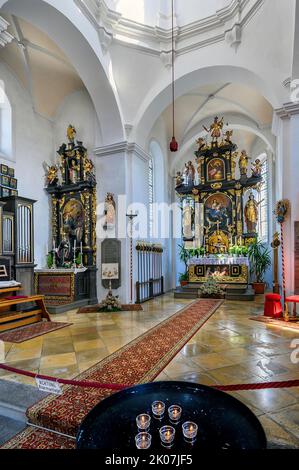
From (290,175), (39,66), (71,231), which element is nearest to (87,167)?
(71,231)

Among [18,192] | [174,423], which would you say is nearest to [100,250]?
[18,192]

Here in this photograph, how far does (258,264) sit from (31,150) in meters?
9.21

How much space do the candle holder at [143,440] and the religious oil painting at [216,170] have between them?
1126 cm

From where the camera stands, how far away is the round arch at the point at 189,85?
26.0 feet

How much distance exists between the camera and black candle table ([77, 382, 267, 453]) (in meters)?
1.60

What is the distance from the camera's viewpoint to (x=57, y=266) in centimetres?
951

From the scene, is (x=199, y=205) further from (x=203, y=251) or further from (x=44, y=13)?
(x=44, y=13)

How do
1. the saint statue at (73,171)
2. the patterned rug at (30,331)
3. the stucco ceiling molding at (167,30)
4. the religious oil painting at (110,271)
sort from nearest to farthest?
1. the patterned rug at (30,331)
2. the stucco ceiling molding at (167,30)
3. the religious oil painting at (110,271)
4. the saint statue at (73,171)

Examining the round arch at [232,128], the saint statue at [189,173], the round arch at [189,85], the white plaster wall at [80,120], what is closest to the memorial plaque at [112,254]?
the white plaster wall at [80,120]

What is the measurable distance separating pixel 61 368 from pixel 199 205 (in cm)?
970

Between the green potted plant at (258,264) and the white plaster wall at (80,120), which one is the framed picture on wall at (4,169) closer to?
the white plaster wall at (80,120)

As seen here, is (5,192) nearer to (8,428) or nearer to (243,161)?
(8,428)
